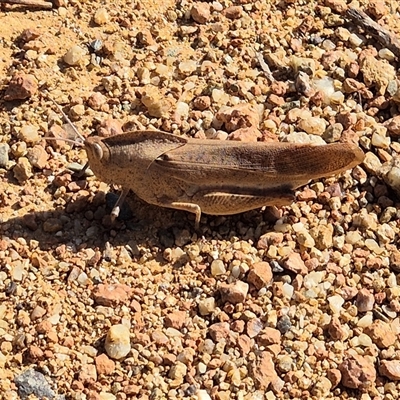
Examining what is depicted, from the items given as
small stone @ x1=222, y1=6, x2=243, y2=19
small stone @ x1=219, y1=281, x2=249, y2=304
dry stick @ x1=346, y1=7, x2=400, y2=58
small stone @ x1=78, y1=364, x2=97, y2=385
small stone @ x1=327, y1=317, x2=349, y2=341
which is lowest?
small stone @ x1=78, y1=364, x2=97, y2=385

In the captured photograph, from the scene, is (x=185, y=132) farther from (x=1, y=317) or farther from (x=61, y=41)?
(x=1, y=317)

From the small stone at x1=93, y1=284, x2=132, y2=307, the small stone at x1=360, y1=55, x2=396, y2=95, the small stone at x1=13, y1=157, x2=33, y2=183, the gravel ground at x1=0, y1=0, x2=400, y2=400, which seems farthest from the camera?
the small stone at x1=360, y1=55, x2=396, y2=95

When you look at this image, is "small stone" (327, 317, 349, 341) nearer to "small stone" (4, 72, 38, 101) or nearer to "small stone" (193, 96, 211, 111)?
"small stone" (193, 96, 211, 111)

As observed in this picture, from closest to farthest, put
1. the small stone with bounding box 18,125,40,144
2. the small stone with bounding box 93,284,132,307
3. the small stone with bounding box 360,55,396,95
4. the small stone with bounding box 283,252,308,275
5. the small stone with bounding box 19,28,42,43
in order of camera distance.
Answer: the small stone with bounding box 93,284,132,307 < the small stone with bounding box 283,252,308,275 < the small stone with bounding box 18,125,40,144 < the small stone with bounding box 360,55,396,95 < the small stone with bounding box 19,28,42,43

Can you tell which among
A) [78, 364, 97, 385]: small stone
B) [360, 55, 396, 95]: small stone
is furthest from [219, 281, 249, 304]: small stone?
[360, 55, 396, 95]: small stone

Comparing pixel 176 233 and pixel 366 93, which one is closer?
pixel 176 233

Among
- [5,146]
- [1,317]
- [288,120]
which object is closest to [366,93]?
[288,120]

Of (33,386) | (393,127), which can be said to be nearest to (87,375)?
(33,386)

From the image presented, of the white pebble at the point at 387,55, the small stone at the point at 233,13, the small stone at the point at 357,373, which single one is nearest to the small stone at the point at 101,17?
the small stone at the point at 233,13

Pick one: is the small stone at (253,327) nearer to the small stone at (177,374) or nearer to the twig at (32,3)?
the small stone at (177,374)
